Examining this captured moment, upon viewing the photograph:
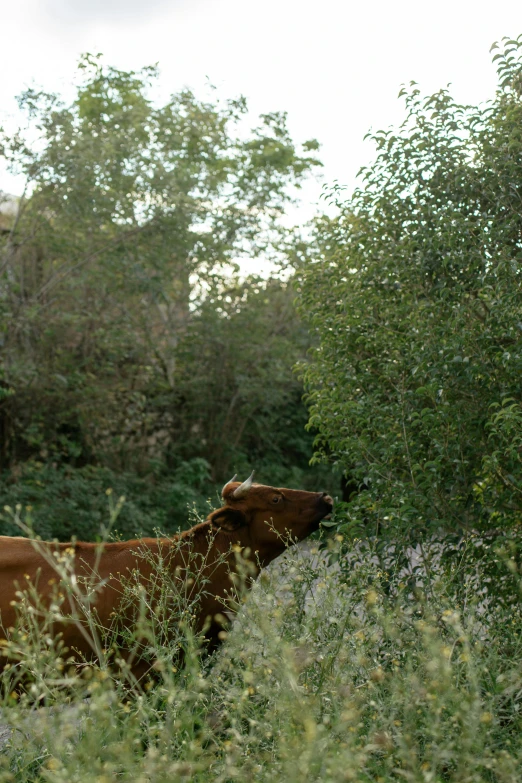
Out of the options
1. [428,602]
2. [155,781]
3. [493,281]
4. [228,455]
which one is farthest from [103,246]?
[155,781]

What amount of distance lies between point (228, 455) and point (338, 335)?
30.8 ft

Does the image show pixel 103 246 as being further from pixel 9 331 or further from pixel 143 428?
pixel 143 428

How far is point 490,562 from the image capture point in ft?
17.6

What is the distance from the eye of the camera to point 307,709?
2938 millimetres

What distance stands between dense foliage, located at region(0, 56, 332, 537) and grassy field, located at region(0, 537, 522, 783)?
7.17 m

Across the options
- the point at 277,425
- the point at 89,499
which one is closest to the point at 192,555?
the point at 89,499

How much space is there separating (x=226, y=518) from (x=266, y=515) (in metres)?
0.25

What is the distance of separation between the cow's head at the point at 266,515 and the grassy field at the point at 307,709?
613mm

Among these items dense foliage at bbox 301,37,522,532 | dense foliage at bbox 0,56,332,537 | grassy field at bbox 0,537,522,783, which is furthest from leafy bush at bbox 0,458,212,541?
grassy field at bbox 0,537,522,783

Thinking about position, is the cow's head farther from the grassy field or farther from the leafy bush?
the leafy bush

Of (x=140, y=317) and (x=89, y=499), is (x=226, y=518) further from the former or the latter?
(x=140, y=317)

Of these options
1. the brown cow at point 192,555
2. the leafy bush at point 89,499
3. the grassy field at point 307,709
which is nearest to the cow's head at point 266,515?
the brown cow at point 192,555

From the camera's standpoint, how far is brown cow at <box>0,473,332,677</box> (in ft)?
15.8

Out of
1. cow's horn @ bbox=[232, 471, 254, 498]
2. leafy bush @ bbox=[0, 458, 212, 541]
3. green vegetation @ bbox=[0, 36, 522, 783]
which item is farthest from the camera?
leafy bush @ bbox=[0, 458, 212, 541]
